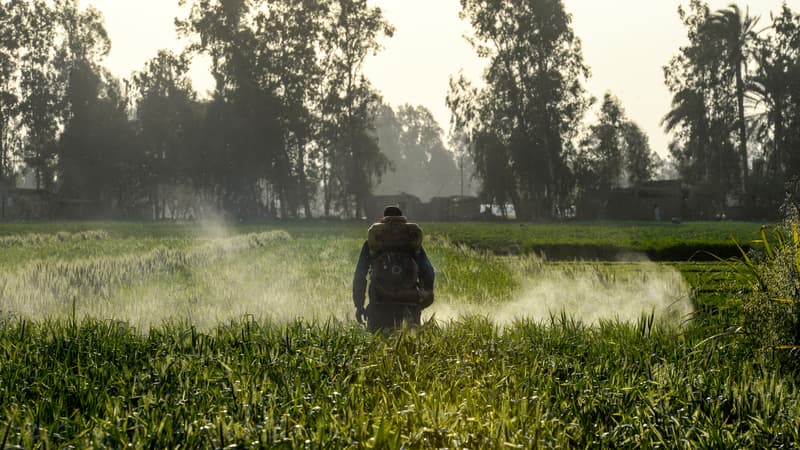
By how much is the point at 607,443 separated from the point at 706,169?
6239 centimetres

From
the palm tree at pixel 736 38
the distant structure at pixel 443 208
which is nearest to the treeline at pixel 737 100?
the palm tree at pixel 736 38

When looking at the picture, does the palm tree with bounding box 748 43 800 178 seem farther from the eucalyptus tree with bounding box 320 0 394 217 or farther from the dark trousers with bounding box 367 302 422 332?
the dark trousers with bounding box 367 302 422 332

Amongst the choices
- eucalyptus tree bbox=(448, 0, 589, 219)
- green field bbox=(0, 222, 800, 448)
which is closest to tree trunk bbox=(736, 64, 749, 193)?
eucalyptus tree bbox=(448, 0, 589, 219)

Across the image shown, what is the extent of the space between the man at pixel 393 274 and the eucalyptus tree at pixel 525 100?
47681mm

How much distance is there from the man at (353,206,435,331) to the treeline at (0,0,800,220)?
157ft

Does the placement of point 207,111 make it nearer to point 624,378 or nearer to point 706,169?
point 706,169

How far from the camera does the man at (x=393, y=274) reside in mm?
7379

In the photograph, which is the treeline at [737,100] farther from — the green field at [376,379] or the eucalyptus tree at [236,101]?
the green field at [376,379]

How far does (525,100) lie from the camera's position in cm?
5659

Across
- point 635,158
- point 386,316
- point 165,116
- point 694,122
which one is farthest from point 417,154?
point 386,316

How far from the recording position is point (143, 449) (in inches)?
165

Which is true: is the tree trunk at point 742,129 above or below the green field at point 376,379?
above

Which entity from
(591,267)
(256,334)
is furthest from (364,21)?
(256,334)

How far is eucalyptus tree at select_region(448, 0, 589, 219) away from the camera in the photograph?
5472cm
